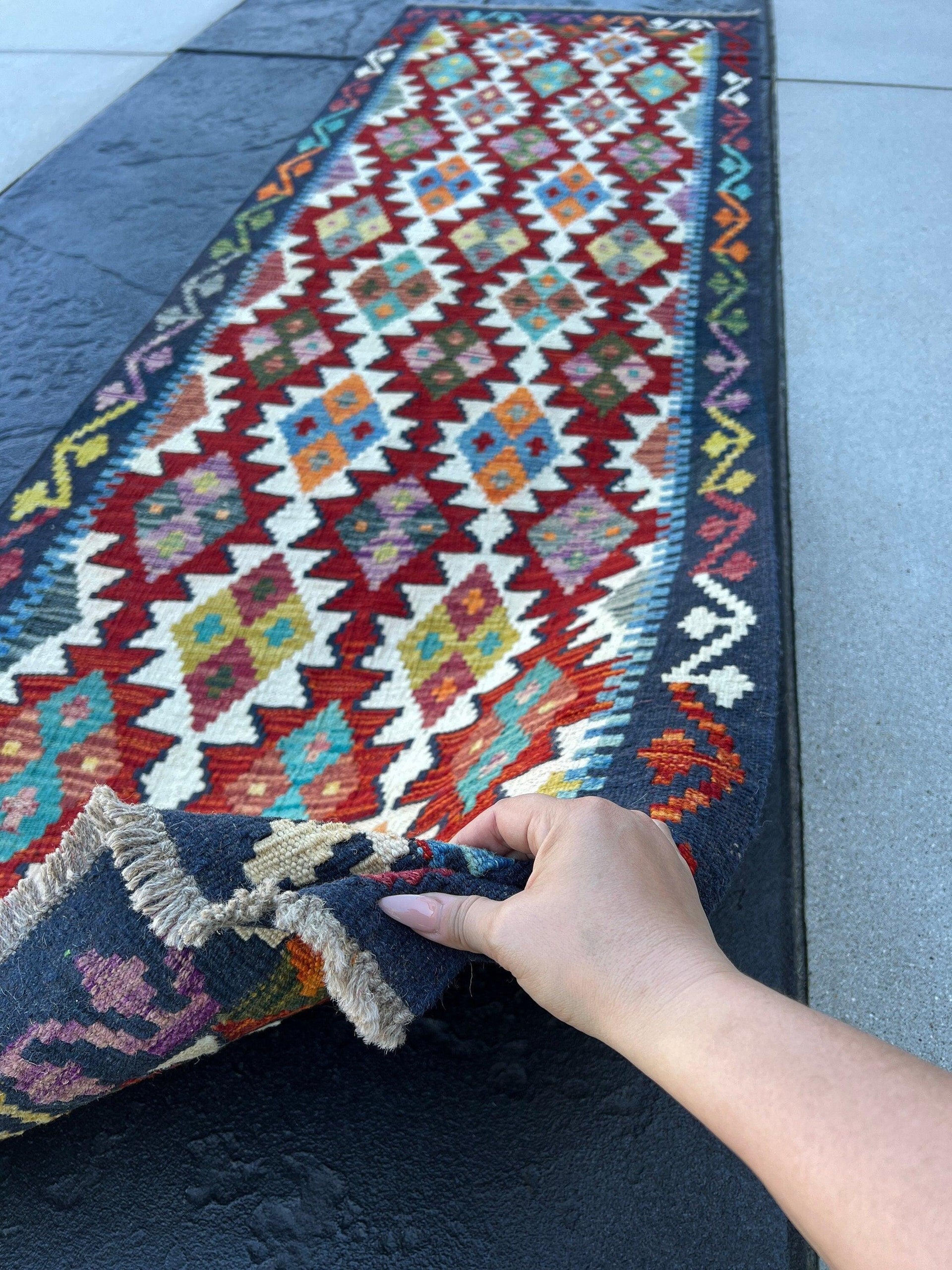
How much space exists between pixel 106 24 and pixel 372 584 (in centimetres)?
253

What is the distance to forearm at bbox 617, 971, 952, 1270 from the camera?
1.34 ft

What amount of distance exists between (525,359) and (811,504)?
1.69 ft

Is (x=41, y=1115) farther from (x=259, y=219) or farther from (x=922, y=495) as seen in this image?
(x=259, y=219)

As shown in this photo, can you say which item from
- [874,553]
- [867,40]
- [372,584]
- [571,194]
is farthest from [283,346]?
[867,40]

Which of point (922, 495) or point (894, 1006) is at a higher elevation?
point (922, 495)

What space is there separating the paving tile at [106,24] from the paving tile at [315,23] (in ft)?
0.30

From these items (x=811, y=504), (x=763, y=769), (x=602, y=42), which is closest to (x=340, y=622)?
(x=763, y=769)

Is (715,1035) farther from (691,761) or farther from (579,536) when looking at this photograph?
(579,536)

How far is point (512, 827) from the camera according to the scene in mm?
700

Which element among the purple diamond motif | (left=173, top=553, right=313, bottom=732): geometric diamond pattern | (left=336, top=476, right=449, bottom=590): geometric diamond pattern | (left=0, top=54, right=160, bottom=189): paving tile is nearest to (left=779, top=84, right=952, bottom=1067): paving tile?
the purple diamond motif

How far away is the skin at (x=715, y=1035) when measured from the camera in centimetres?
42

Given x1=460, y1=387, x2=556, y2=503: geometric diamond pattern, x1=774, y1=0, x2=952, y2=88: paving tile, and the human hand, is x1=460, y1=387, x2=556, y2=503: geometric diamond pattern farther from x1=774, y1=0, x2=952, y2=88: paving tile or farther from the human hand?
x1=774, y1=0, x2=952, y2=88: paving tile

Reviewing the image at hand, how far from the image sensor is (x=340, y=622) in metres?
1.22

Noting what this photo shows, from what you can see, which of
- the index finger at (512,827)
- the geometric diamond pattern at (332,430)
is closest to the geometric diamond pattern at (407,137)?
the geometric diamond pattern at (332,430)
